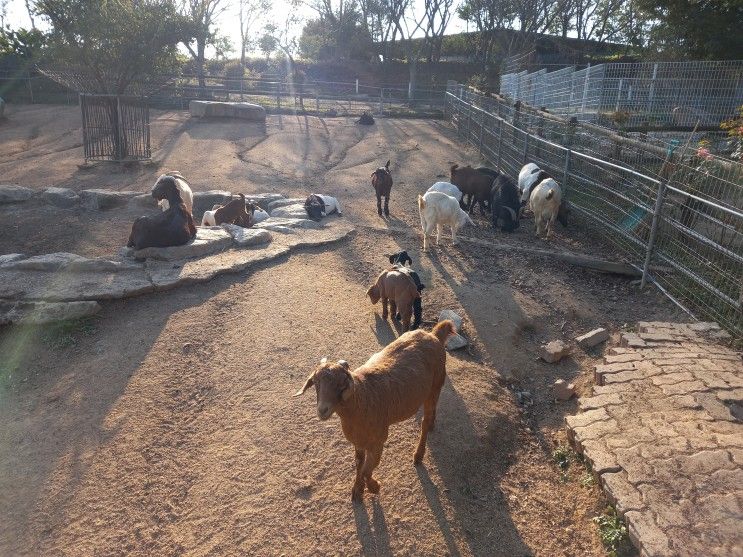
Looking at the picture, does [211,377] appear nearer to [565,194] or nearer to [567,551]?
[567,551]

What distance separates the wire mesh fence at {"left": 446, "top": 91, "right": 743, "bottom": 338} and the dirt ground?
0.49 metres

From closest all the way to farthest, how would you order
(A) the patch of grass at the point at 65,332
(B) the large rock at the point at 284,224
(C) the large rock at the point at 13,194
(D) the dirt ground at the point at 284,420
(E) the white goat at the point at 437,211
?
(D) the dirt ground at the point at 284,420 → (A) the patch of grass at the point at 65,332 → (E) the white goat at the point at 437,211 → (B) the large rock at the point at 284,224 → (C) the large rock at the point at 13,194

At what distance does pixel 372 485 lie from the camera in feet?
11.7

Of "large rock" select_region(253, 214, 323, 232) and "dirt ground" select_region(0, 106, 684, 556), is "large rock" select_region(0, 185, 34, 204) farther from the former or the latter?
"large rock" select_region(253, 214, 323, 232)

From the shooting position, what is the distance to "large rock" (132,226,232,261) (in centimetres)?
713

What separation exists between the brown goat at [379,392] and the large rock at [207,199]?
7.96 meters

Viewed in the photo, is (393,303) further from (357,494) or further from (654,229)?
(654,229)

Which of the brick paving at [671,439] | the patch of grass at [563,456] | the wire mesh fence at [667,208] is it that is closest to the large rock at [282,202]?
the wire mesh fence at [667,208]

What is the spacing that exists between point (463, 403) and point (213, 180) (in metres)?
10.1

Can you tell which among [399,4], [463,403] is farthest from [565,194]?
[399,4]

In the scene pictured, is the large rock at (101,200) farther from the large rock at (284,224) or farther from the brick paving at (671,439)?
the brick paving at (671,439)

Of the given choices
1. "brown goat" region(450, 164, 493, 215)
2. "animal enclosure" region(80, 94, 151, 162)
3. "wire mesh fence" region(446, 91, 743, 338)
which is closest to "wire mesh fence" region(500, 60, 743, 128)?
"wire mesh fence" region(446, 91, 743, 338)

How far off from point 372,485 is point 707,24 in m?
20.1

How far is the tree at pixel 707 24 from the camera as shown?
676 inches
